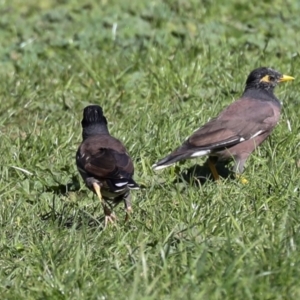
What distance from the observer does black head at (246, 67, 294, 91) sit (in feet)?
29.9

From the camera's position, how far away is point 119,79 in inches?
410

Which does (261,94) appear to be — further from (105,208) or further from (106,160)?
(105,208)

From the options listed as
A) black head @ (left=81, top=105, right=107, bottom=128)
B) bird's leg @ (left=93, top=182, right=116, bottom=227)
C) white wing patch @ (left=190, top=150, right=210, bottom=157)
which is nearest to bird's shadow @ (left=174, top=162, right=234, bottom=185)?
white wing patch @ (left=190, top=150, right=210, bottom=157)

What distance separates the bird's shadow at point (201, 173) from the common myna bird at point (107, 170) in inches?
31.3

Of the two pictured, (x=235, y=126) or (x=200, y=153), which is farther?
(x=235, y=126)

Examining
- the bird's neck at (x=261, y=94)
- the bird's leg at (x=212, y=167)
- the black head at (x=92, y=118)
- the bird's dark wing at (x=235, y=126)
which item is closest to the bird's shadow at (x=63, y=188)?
the black head at (x=92, y=118)

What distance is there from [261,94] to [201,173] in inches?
40.4

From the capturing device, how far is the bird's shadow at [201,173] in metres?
8.27

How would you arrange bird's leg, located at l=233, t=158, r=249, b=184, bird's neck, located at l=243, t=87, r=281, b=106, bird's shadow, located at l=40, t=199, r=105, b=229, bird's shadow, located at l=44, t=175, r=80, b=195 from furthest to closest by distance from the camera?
bird's neck, located at l=243, t=87, r=281, b=106
bird's shadow, located at l=44, t=175, r=80, b=195
bird's leg, located at l=233, t=158, r=249, b=184
bird's shadow, located at l=40, t=199, r=105, b=229

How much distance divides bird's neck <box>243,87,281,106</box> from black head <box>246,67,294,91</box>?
29mm

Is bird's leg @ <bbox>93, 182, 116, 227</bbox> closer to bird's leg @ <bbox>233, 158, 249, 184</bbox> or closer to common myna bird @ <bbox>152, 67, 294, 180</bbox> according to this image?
common myna bird @ <bbox>152, 67, 294, 180</bbox>

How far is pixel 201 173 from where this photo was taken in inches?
340

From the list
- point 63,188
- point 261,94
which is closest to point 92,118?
point 63,188

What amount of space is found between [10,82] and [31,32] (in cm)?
177
